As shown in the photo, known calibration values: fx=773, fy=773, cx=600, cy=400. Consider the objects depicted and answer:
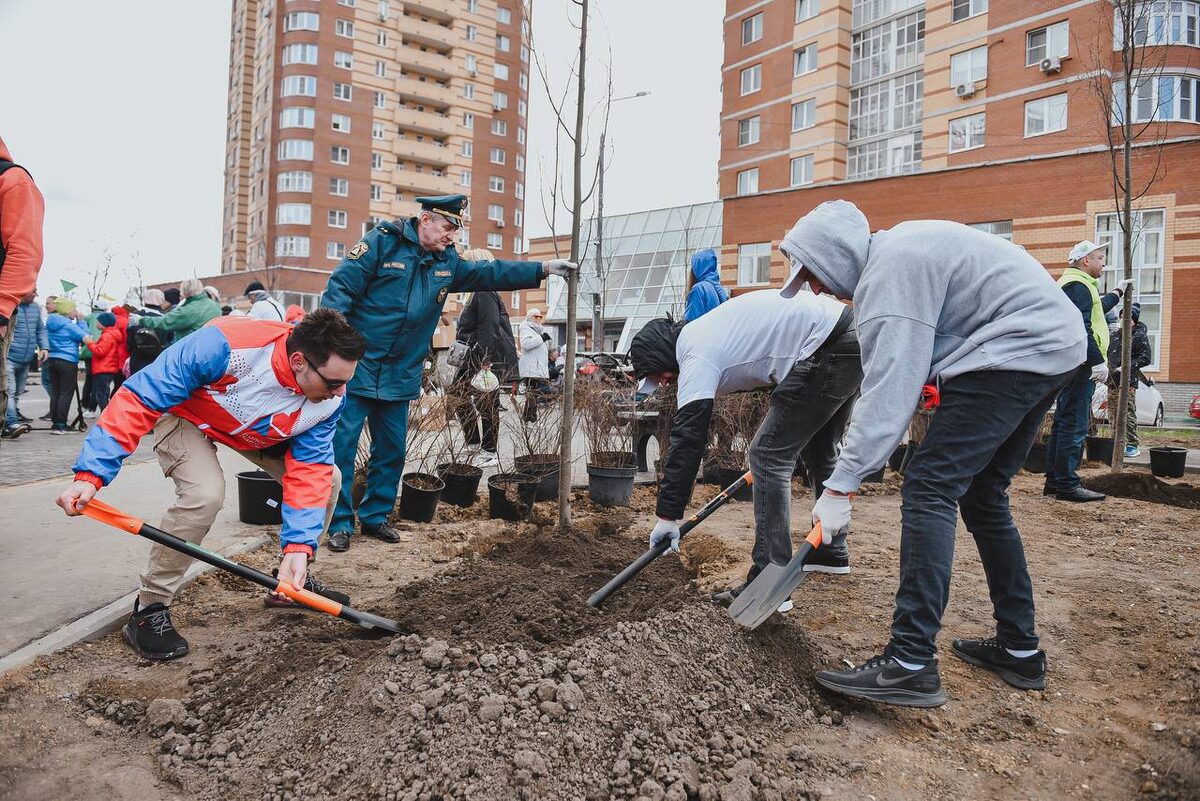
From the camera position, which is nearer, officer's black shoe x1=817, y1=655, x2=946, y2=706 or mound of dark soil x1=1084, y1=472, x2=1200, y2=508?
officer's black shoe x1=817, y1=655, x2=946, y2=706

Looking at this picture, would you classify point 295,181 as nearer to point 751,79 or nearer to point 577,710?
point 751,79

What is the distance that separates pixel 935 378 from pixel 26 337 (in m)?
10.7

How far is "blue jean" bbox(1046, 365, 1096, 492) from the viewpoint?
616 centimetres

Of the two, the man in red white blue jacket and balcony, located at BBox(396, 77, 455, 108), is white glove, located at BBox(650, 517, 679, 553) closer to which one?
the man in red white blue jacket

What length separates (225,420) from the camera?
2.94 m

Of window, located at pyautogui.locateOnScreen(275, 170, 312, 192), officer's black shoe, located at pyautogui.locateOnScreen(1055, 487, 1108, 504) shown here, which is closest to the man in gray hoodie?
officer's black shoe, located at pyautogui.locateOnScreen(1055, 487, 1108, 504)

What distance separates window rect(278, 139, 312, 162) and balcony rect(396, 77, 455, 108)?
22.6 feet

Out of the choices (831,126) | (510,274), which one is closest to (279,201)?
(831,126)

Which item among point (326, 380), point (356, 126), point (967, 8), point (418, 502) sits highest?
point (356, 126)

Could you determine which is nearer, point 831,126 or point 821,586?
point 821,586

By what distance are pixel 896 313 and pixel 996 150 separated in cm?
2734

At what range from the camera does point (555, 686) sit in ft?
7.55

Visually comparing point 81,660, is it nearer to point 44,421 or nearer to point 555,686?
point 555,686

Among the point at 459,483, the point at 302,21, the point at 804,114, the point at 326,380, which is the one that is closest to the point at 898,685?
the point at 326,380
